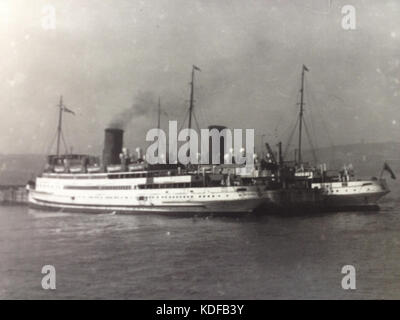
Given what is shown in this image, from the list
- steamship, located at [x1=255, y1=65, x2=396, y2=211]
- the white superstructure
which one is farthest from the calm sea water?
steamship, located at [x1=255, y1=65, x2=396, y2=211]

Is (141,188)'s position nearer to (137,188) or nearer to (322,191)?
(137,188)

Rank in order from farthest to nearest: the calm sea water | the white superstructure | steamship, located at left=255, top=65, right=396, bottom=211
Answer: steamship, located at left=255, top=65, right=396, bottom=211 → the white superstructure → the calm sea water

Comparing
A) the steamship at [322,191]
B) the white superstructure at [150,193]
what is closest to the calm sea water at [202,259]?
the white superstructure at [150,193]

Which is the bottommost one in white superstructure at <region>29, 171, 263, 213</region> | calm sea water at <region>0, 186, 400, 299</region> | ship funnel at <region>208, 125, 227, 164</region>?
calm sea water at <region>0, 186, 400, 299</region>

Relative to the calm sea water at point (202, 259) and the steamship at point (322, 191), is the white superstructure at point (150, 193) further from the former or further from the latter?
the steamship at point (322, 191)

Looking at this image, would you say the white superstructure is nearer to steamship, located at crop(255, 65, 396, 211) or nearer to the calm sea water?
the calm sea water

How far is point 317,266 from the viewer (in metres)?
17.0

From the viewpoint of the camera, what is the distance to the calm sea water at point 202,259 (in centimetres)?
1420

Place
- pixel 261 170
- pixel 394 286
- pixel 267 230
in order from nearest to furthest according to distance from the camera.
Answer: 1. pixel 394 286
2. pixel 267 230
3. pixel 261 170

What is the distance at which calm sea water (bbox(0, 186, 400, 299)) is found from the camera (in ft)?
46.6

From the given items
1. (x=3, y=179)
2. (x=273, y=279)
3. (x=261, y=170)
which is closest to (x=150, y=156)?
(x=261, y=170)

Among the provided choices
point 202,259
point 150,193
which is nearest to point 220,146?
point 150,193
